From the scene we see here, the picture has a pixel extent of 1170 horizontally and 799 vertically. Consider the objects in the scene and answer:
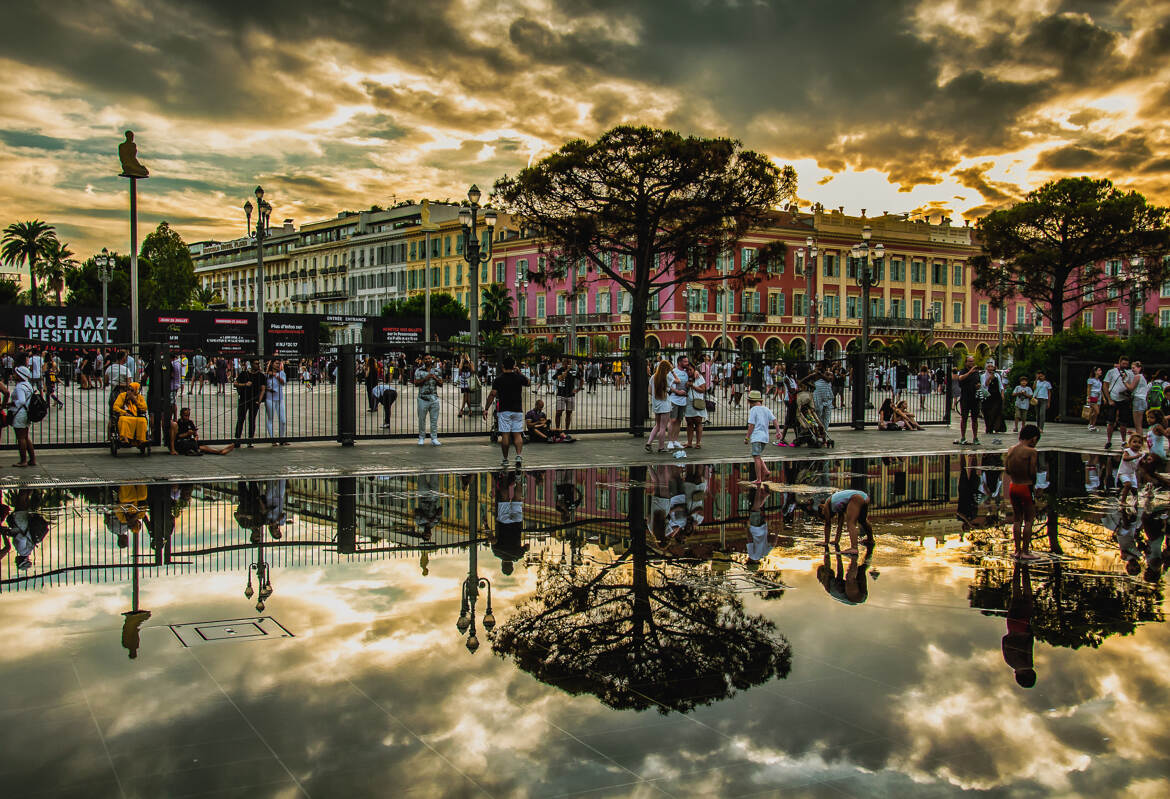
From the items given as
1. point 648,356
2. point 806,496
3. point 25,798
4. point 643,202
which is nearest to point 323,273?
point 643,202

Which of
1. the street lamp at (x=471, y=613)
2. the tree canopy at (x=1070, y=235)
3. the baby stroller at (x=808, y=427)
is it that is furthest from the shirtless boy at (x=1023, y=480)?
the tree canopy at (x=1070, y=235)

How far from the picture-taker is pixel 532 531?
29.9ft

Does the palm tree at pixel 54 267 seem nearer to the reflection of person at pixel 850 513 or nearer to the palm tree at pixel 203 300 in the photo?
the palm tree at pixel 203 300

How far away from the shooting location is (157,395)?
15898mm

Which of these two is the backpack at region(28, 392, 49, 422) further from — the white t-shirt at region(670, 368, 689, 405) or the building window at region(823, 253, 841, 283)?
the building window at region(823, 253, 841, 283)

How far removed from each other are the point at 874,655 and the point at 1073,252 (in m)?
51.5

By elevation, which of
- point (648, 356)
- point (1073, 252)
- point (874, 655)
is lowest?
point (874, 655)

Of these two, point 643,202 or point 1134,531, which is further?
point 643,202

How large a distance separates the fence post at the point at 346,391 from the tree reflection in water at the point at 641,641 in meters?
10.6

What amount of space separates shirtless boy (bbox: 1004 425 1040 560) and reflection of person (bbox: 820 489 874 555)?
1.24m

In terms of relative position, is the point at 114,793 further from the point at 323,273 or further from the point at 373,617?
the point at 323,273

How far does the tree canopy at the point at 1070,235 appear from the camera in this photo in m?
48.7

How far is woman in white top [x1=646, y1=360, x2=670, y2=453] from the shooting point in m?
15.9

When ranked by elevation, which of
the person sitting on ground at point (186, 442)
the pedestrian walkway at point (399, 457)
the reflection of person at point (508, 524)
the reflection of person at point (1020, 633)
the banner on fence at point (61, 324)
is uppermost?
the banner on fence at point (61, 324)
